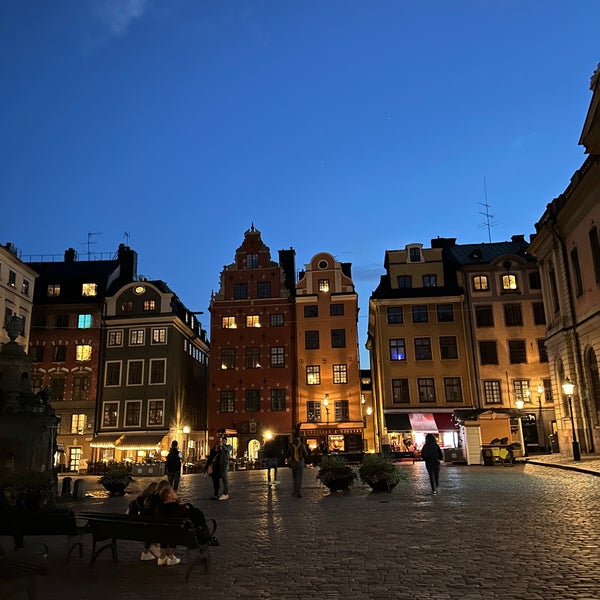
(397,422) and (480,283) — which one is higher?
(480,283)

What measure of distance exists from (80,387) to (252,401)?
14.1m

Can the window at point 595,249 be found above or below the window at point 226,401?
above

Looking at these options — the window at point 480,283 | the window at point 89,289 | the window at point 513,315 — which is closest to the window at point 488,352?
the window at point 513,315

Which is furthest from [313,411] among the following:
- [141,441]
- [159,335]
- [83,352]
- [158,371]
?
[83,352]

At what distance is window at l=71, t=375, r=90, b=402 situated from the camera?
1949 inches

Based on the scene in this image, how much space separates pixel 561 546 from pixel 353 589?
386 cm

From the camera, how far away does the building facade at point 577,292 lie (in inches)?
1179

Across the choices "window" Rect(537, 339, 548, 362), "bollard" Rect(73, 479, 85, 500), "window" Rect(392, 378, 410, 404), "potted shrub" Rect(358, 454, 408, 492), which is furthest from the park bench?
"window" Rect(537, 339, 548, 362)

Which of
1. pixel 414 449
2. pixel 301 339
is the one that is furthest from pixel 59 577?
pixel 301 339

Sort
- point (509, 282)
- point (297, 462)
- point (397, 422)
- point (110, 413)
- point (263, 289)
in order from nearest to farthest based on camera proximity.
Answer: point (297, 462) → point (397, 422) → point (509, 282) → point (110, 413) → point (263, 289)

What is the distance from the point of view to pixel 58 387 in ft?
164

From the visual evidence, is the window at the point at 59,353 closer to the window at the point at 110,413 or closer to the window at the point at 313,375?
the window at the point at 110,413

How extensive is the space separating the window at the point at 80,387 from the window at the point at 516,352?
33.9 m

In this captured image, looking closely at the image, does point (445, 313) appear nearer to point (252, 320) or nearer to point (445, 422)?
point (445, 422)
